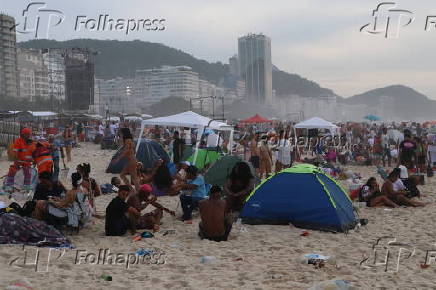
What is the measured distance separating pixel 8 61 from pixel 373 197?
295 feet

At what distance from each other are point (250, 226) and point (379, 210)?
2992 mm

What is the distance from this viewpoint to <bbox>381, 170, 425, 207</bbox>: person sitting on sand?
9.61 metres

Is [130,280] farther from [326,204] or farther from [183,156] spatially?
[183,156]

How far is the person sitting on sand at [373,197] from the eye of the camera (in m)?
9.55

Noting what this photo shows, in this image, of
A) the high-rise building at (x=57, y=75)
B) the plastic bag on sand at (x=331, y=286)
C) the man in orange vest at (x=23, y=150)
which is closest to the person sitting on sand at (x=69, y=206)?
the man in orange vest at (x=23, y=150)

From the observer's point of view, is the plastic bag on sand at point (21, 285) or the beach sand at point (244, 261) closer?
the plastic bag on sand at point (21, 285)

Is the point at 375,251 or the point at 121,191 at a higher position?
the point at 121,191

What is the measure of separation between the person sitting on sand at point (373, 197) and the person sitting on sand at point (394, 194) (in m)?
0.11

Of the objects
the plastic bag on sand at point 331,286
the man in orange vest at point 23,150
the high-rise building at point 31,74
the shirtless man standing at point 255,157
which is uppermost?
the high-rise building at point 31,74

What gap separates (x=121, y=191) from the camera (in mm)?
6727

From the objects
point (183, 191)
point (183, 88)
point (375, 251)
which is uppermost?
point (183, 88)

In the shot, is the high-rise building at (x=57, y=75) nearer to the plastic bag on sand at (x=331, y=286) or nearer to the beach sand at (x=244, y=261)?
the beach sand at (x=244, y=261)

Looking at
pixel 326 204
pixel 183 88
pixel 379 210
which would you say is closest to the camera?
pixel 326 204

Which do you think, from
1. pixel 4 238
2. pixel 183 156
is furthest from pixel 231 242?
pixel 183 156
